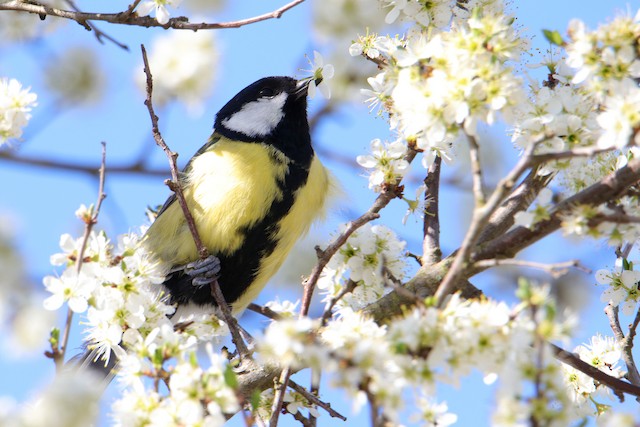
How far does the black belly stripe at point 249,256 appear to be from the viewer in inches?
107

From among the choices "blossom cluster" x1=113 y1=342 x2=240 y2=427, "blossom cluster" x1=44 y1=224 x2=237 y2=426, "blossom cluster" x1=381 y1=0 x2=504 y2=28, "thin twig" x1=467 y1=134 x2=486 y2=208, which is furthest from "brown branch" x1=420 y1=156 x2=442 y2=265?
"blossom cluster" x1=113 y1=342 x2=240 y2=427

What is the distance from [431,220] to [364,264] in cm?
34

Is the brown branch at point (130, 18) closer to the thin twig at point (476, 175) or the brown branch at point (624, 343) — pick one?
the thin twig at point (476, 175)

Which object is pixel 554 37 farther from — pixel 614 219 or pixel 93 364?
pixel 93 364

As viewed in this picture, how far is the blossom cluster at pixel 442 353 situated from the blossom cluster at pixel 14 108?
42.5 inches

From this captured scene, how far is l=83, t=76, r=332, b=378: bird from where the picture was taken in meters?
2.69

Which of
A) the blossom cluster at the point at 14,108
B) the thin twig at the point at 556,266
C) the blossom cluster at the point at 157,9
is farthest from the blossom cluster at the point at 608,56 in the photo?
the blossom cluster at the point at 14,108

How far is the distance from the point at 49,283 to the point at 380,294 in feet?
2.93

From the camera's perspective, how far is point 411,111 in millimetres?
1551

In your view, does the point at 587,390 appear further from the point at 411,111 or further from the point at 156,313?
the point at 156,313

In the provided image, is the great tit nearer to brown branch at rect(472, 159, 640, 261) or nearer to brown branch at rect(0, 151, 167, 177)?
brown branch at rect(0, 151, 167, 177)

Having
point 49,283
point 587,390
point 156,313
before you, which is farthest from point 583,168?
point 49,283

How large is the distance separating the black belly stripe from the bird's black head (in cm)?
14

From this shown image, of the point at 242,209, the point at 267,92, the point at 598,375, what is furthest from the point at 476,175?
the point at 267,92
